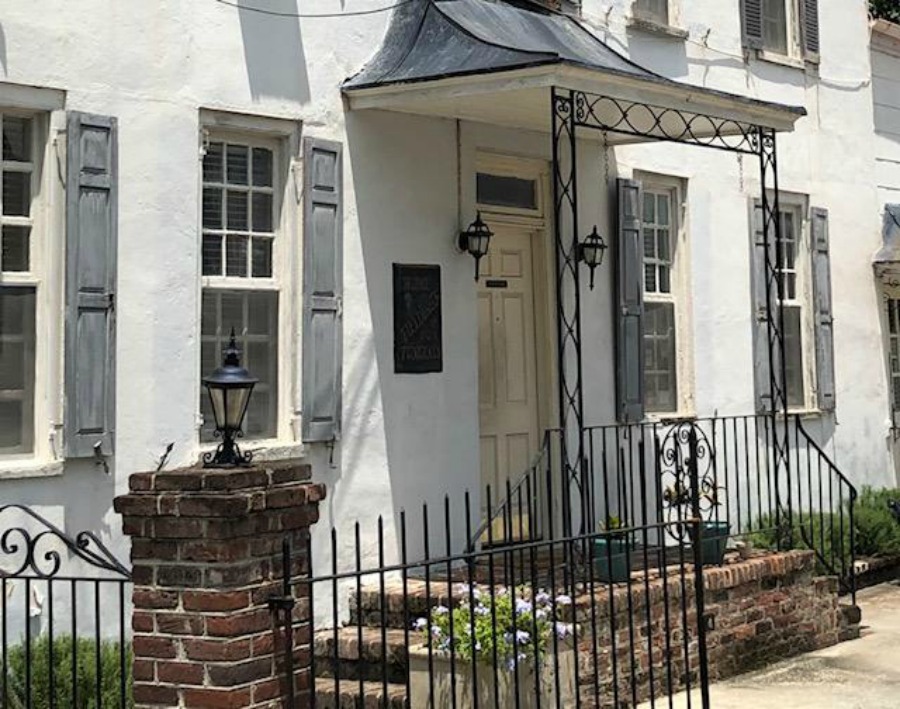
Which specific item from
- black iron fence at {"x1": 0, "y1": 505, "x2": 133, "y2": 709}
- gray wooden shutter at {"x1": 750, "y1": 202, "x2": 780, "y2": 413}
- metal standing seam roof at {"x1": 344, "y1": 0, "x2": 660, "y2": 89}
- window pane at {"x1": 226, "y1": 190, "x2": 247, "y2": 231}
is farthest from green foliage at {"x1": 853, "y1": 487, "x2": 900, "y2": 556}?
black iron fence at {"x1": 0, "y1": 505, "x2": 133, "y2": 709}

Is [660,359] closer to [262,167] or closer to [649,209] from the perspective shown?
[649,209]

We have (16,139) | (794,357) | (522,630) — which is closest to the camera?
(522,630)

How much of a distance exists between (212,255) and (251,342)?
A: 57 centimetres

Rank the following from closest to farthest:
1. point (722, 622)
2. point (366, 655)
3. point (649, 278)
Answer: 1. point (366, 655)
2. point (722, 622)
3. point (649, 278)

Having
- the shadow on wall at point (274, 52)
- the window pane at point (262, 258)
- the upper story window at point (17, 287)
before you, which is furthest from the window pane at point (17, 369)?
the shadow on wall at point (274, 52)

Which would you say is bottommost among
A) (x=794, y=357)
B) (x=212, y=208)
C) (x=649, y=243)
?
(x=794, y=357)

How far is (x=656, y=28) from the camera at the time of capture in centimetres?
1069

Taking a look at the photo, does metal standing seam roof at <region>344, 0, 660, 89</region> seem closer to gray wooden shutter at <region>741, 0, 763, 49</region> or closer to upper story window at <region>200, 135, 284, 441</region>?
upper story window at <region>200, 135, 284, 441</region>

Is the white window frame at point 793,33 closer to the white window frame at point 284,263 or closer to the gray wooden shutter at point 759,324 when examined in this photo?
the gray wooden shutter at point 759,324

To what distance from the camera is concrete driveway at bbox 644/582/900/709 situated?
7.50 m

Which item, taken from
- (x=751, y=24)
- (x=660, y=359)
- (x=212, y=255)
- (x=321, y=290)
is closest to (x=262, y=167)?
(x=212, y=255)

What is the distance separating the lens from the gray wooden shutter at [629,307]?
10023 millimetres

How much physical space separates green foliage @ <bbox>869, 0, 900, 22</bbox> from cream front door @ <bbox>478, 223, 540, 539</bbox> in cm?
1293

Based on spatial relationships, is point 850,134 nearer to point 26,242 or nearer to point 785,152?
point 785,152
